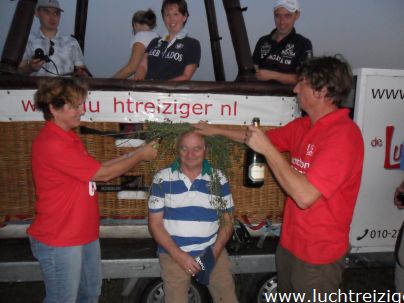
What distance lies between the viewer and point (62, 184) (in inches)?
84.2

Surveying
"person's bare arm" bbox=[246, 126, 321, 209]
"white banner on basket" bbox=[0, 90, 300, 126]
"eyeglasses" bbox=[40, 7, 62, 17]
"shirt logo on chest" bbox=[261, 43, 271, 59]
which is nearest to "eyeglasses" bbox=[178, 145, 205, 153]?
"white banner on basket" bbox=[0, 90, 300, 126]

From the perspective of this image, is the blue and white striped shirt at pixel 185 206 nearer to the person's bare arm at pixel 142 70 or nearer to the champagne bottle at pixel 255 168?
the champagne bottle at pixel 255 168

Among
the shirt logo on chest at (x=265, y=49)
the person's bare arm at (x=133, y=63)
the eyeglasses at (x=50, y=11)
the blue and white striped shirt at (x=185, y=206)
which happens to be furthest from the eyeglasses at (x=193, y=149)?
the eyeglasses at (x=50, y=11)

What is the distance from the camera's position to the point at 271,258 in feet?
9.20

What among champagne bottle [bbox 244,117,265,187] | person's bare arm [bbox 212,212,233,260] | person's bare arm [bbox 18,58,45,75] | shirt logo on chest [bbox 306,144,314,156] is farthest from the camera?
person's bare arm [bbox 18,58,45,75]

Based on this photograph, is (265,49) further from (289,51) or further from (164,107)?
(164,107)

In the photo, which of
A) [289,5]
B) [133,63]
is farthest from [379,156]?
[133,63]

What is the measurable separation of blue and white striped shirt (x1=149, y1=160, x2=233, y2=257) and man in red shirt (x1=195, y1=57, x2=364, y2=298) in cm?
63

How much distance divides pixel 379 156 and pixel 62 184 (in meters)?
2.54

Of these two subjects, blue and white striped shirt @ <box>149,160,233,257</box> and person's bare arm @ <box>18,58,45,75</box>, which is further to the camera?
person's bare arm @ <box>18,58,45,75</box>

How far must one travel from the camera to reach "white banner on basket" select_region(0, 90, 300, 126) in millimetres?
2564

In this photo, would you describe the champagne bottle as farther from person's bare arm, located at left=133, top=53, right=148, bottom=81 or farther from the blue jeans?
person's bare arm, located at left=133, top=53, right=148, bottom=81

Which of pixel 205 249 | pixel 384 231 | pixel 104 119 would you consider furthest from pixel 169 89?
pixel 384 231

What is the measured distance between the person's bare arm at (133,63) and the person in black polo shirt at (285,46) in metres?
1.20
